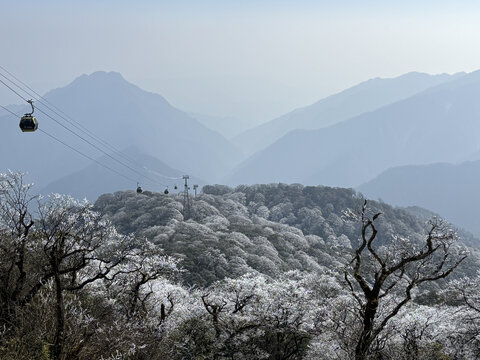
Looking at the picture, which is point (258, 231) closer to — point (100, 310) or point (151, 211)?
point (151, 211)

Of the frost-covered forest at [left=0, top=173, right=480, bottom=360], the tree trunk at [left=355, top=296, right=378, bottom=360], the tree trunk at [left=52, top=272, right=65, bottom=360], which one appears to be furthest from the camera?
the frost-covered forest at [left=0, top=173, right=480, bottom=360]

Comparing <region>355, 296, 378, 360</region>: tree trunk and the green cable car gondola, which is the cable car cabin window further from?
<region>355, 296, 378, 360</region>: tree trunk

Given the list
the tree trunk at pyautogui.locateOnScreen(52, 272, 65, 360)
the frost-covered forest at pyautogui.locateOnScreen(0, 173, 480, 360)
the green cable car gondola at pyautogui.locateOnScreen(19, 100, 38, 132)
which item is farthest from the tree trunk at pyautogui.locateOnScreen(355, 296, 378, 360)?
the green cable car gondola at pyautogui.locateOnScreen(19, 100, 38, 132)

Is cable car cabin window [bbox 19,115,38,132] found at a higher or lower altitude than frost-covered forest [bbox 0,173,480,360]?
higher

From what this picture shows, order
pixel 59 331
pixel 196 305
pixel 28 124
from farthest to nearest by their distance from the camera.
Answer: pixel 196 305
pixel 28 124
pixel 59 331

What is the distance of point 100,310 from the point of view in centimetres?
2998

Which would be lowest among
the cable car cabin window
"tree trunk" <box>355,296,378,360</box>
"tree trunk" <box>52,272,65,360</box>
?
"tree trunk" <box>52,272,65,360</box>

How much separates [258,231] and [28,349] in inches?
2949

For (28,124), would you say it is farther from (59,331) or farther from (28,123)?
(59,331)

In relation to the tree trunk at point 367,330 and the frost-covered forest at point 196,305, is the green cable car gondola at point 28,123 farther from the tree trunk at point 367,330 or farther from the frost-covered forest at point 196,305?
the tree trunk at point 367,330

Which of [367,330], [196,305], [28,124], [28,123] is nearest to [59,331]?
[367,330]

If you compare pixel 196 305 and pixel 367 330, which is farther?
pixel 196 305

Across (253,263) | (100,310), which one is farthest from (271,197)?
(100,310)

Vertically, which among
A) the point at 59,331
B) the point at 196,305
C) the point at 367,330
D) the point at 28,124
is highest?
the point at 28,124
